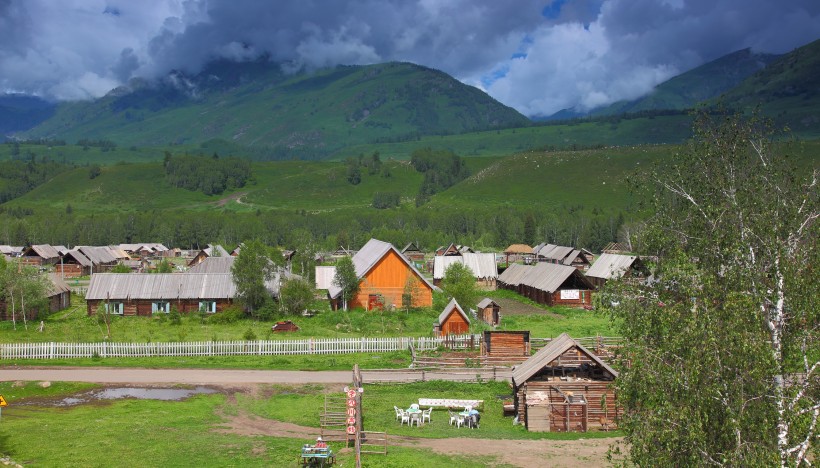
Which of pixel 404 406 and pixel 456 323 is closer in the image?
pixel 404 406

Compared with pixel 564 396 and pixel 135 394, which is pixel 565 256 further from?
pixel 135 394

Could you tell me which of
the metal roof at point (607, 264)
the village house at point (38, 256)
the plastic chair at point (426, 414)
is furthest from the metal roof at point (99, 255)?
the plastic chair at point (426, 414)

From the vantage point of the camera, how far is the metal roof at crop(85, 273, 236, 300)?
62156 millimetres

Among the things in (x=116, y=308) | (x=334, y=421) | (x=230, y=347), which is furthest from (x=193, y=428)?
(x=116, y=308)

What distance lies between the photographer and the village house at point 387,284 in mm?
64625

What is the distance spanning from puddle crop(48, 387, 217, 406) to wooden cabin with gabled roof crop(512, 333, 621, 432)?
1572 centimetres

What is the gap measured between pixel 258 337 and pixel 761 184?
A: 38.6 m

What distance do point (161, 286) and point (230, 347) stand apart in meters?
21.4

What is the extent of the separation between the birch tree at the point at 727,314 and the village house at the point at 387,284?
4525 centimetres

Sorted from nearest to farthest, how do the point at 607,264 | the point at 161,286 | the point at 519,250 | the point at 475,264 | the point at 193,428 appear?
the point at 193,428 → the point at 161,286 → the point at 607,264 → the point at 475,264 → the point at 519,250

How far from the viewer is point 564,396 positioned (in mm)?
29094

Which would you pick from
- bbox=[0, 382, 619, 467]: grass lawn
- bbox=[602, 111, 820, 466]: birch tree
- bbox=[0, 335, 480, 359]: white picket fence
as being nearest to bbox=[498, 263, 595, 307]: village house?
bbox=[0, 335, 480, 359]: white picket fence

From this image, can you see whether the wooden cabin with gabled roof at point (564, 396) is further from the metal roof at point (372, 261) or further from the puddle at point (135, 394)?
the metal roof at point (372, 261)

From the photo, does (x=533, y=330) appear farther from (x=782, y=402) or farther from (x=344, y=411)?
(x=782, y=402)
